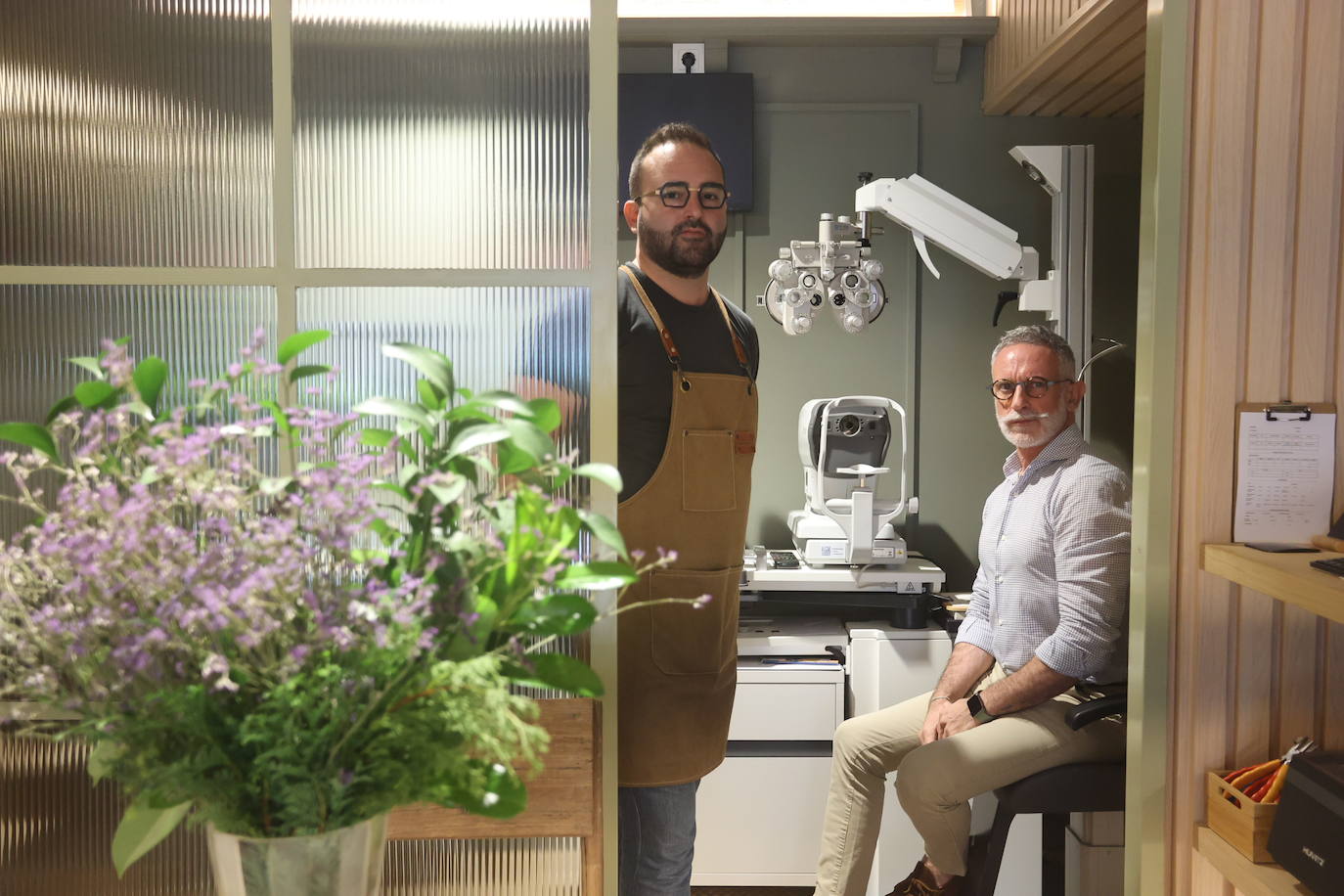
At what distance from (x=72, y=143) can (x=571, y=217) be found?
66cm

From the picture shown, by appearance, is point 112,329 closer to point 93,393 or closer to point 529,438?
point 93,393

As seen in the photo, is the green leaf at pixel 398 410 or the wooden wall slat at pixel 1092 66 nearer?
the green leaf at pixel 398 410

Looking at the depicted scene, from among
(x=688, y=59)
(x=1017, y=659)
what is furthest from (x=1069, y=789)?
(x=688, y=59)

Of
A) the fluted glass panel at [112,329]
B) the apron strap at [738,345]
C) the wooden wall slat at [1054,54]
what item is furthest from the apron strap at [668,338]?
the wooden wall slat at [1054,54]

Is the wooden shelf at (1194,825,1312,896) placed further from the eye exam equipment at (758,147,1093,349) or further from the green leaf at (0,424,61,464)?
the eye exam equipment at (758,147,1093,349)

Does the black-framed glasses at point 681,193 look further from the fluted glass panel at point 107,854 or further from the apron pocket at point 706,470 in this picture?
the fluted glass panel at point 107,854

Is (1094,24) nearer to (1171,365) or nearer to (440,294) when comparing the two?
(1171,365)

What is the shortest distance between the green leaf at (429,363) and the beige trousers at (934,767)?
1765 millimetres

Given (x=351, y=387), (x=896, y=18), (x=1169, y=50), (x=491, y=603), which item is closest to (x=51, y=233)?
(x=351, y=387)

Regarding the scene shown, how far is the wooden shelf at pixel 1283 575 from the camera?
127 cm

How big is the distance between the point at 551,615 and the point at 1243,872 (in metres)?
1.08

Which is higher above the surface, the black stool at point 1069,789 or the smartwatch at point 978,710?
the smartwatch at point 978,710

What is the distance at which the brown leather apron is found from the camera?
2031mm

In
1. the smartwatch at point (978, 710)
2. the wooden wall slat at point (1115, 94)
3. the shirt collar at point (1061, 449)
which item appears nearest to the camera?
the smartwatch at point (978, 710)
